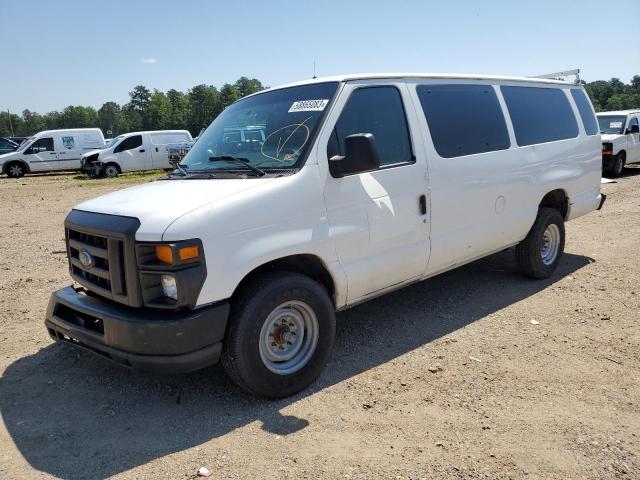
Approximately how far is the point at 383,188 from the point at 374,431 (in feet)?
5.82

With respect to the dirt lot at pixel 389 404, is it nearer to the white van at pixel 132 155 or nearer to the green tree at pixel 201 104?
the white van at pixel 132 155

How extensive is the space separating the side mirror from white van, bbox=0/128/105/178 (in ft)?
80.1

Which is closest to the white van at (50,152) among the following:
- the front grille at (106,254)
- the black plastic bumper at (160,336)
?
the front grille at (106,254)

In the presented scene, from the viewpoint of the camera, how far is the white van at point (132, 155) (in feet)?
73.2

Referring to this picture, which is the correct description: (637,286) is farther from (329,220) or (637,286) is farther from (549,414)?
(329,220)

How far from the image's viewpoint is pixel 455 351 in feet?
14.1

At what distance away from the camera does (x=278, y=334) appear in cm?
359

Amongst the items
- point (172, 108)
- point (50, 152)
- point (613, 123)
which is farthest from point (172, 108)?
point (613, 123)

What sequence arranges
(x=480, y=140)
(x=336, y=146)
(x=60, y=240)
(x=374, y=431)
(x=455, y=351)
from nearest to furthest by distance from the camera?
(x=374, y=431) < (x=336, y=146) < (x=455, y=351) < (x=480, y=140) < (x=60, y=240)

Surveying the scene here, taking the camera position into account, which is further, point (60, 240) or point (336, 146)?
point (60, 240)

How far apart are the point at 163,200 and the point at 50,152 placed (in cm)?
2434

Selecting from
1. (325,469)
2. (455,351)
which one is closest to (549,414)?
(455,351)

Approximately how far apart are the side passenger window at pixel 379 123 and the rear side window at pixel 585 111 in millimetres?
3441

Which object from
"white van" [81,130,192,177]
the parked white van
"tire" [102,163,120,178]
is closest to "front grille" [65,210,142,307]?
the parked white van
